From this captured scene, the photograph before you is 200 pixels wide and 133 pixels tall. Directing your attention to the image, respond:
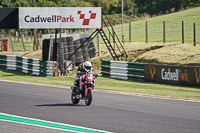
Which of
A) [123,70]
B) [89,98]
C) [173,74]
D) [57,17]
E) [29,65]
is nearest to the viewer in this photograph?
[89,98]

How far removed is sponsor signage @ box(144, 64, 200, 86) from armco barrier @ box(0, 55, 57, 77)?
260 inches

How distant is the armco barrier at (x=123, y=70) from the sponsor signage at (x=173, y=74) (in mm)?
579

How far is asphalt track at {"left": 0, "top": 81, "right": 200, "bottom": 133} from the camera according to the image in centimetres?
1020

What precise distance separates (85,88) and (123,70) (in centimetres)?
1313

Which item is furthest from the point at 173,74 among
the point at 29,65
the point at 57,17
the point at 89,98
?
the point at 29,65

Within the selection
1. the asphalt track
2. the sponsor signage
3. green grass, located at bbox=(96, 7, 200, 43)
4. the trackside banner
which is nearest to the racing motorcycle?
the asphalt track

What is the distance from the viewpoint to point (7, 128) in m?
10.0

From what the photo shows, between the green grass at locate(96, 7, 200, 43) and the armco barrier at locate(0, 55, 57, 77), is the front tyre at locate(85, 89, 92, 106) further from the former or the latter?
the green grass at locate(96, 7, 200, 43)

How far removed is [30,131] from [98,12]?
20041 mm

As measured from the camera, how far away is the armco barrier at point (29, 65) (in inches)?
1089

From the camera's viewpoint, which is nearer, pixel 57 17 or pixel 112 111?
pixel 112 111

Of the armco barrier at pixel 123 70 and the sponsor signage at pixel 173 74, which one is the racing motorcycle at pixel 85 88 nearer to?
the sponsor signage at pixel 173 74

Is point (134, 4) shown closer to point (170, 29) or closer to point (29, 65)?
point (170, 29)

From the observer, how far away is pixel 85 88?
44.5ft
